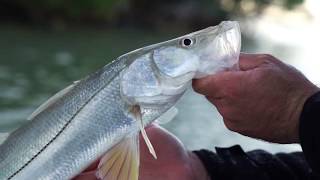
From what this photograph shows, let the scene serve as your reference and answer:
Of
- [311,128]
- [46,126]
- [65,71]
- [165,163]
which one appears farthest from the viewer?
[65,71]

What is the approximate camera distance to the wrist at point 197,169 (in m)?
2.77

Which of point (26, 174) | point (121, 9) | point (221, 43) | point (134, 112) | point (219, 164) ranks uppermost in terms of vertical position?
point (221, 43)

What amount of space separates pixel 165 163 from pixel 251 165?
39 centimetres

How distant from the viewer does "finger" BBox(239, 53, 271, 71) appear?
88.9 inches

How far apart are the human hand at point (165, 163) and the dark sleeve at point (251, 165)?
71 mm

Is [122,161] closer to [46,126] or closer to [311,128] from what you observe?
[46,126]

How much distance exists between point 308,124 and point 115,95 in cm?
62

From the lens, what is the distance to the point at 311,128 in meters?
2.20

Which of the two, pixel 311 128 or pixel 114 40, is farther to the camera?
pixel 114 40

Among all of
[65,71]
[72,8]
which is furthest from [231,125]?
[72,8]

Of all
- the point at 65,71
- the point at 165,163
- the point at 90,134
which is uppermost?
the point at 90,134

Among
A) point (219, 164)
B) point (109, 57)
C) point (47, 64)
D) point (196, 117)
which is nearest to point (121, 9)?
point (109, 57)

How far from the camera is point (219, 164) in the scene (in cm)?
289

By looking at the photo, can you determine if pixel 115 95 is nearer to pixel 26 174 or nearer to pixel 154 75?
pixel 154 75
